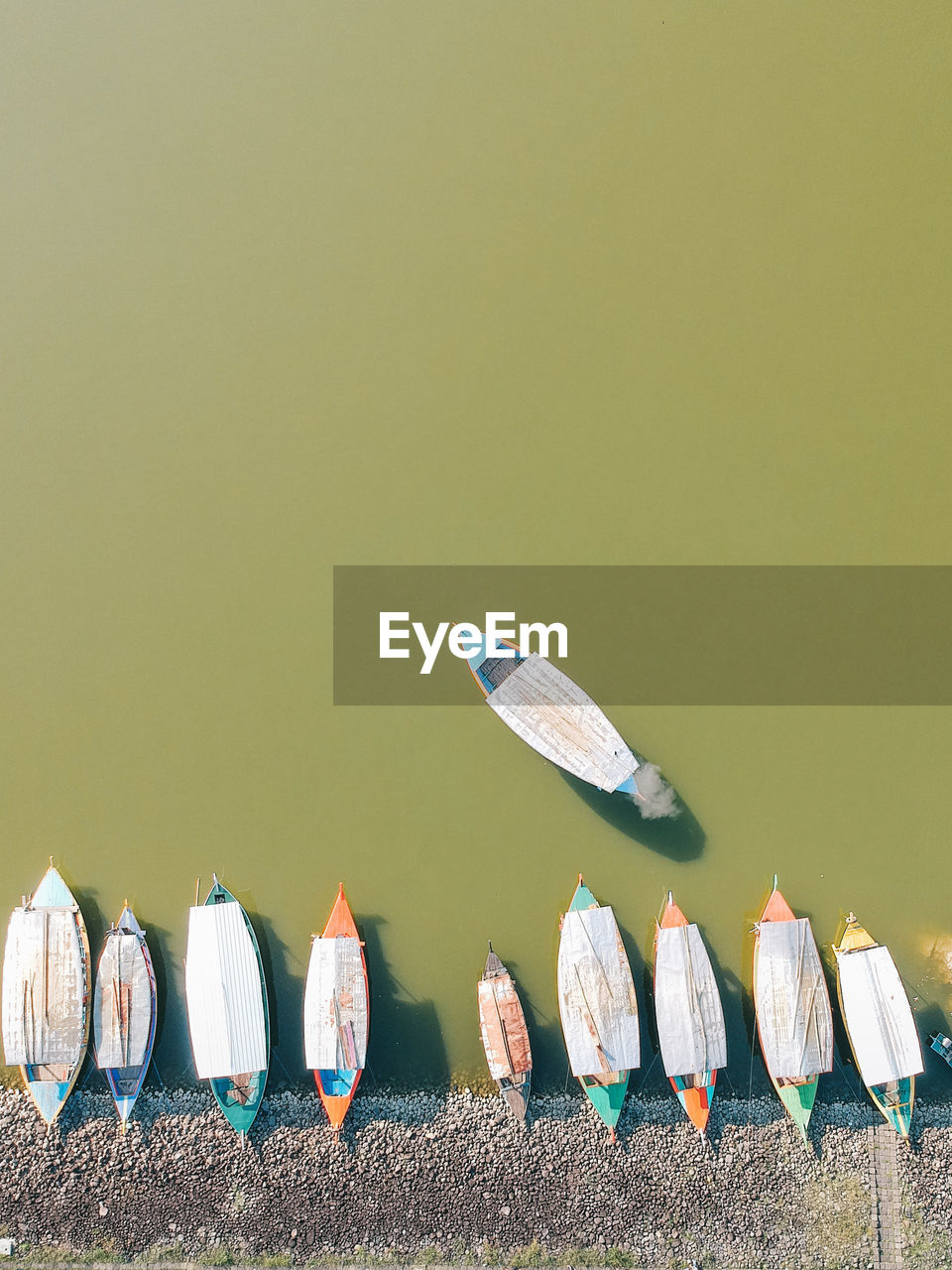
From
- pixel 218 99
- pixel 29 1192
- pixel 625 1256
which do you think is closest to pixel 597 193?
pixel 218 99

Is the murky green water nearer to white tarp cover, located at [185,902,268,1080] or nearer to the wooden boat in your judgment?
the wooden boat

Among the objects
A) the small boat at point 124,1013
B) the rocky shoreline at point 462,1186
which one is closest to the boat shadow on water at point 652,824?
the rocky shoreline at point 462,1186

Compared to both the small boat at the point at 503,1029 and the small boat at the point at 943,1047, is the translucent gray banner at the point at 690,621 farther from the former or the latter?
the small boat at the point at 943,1047

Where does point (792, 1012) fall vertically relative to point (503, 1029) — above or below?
above

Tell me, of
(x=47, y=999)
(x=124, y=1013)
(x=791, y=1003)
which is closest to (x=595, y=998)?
(x=791, y=1003)

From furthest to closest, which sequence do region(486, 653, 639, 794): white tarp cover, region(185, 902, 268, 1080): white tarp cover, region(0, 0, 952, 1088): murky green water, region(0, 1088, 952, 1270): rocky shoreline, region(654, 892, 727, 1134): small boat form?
region(0, 0, 952, 1088): murky green water < region(486, 653, 639, 794): white tarp cover < region(0, 1088, 952, 1270): rocky shoreline < region(654, 892, 727, 1134): small boat < region(185, 902, 268, 1080): white tarp cover

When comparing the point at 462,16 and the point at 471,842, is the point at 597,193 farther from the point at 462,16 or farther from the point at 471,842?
the point at 471,842

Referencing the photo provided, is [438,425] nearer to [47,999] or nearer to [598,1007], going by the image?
[598,1007]

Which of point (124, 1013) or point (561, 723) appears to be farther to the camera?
point (561, 723)

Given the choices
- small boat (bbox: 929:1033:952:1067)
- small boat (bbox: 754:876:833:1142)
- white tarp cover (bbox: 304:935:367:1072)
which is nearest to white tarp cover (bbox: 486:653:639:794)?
small boat (bbox: 754:876:833:1142)
